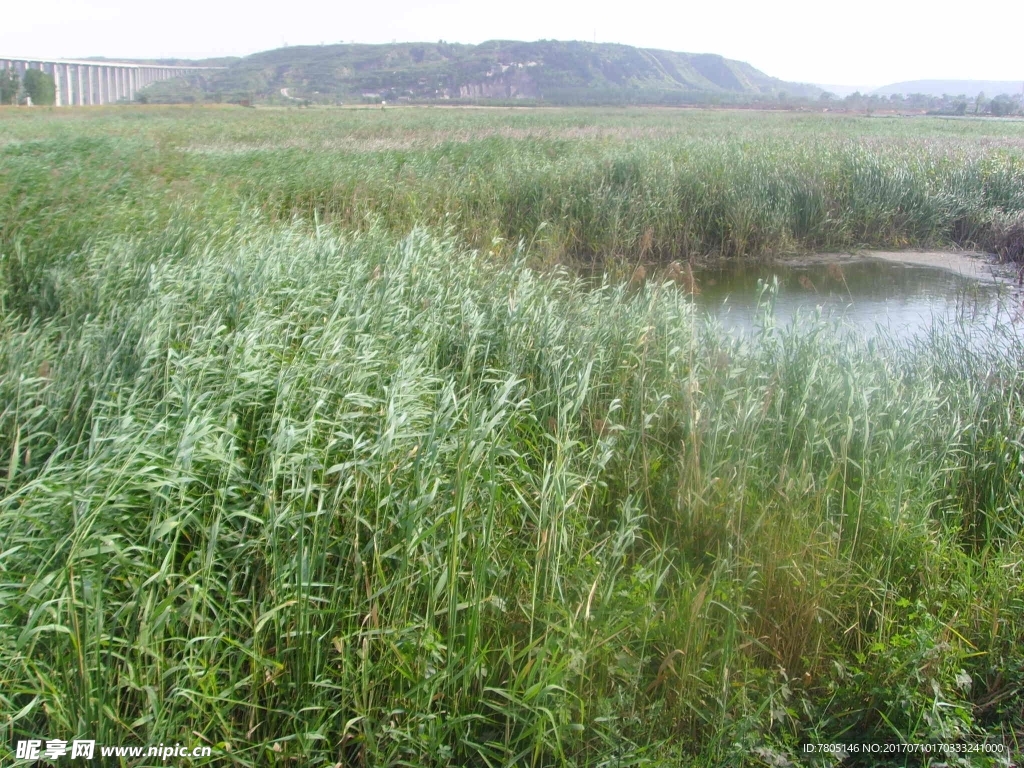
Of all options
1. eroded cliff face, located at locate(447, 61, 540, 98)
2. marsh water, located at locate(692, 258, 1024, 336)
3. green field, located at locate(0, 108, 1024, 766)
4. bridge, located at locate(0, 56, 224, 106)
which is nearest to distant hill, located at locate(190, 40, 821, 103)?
eroded cliff face, located at locate(447, 61, 540, 98)

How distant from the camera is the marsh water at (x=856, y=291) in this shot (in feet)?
29.3

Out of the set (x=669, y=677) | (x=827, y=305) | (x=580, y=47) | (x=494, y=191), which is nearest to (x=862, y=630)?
(x=669, y=677)

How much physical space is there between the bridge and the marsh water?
61.6m

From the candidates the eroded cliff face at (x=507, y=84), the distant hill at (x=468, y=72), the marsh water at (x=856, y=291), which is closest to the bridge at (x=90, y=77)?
the distant hill at (x=468, y=72)

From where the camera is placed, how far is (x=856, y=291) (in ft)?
34.9

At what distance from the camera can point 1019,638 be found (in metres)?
3.25

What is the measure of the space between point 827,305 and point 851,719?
7.43 metres

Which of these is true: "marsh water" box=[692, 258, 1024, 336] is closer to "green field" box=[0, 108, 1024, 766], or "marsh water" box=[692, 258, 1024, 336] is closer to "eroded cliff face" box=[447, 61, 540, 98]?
"green field" box=[0, 108, 1024, 766]

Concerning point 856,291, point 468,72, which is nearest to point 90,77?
point 468,72

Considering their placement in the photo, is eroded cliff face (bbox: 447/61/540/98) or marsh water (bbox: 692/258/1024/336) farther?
eroded cliff face (bbox: 447/61/540/98)

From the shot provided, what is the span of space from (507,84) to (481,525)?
100 m

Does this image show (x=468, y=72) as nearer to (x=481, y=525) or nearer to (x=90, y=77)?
(x=90, y=77)

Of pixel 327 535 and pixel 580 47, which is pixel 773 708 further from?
pixel 580 47

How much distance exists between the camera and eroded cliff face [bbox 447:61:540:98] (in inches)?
3656
